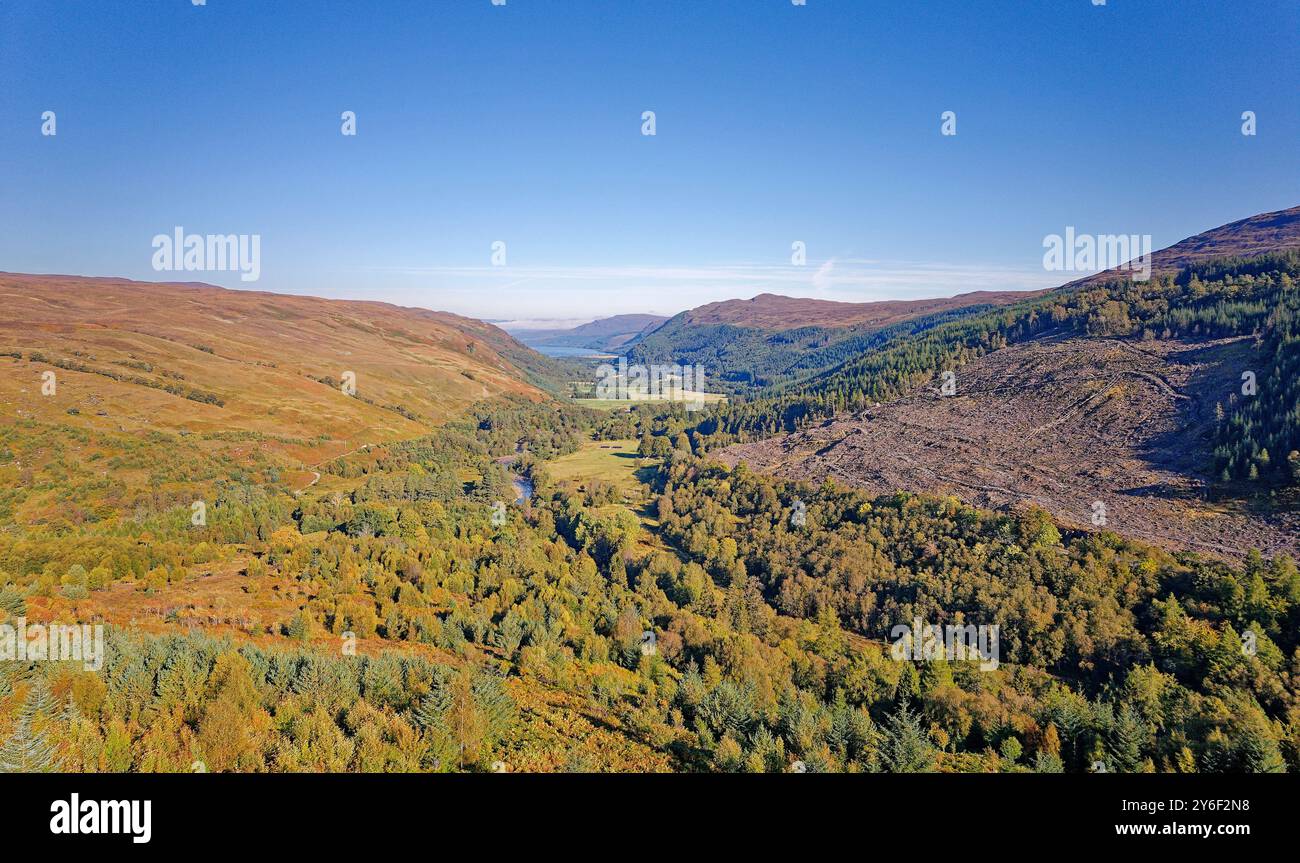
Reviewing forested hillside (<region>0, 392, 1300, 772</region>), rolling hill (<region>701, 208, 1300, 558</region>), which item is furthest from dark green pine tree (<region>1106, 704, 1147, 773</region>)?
rolling hill (<region>701, 208, 1300, 558</region>)

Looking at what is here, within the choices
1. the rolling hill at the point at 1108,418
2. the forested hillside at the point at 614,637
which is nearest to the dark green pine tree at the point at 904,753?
the forested hillside at the point at 614,637

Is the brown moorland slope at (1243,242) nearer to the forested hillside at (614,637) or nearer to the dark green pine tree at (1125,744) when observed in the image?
the forested hillside at (614,637)

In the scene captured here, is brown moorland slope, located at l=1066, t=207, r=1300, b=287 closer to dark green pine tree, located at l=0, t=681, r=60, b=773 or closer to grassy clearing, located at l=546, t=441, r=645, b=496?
grassy clearing, located at l=546, t=441, r=645, b=496

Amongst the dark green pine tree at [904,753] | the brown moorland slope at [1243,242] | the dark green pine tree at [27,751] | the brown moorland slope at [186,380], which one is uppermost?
the brown moorland slope at [1243,242]

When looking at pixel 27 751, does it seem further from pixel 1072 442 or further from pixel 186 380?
pixel 186 380

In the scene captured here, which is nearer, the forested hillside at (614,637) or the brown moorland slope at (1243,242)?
the forested hillside at (614,637)

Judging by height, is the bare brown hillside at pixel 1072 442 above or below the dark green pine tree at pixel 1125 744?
above
